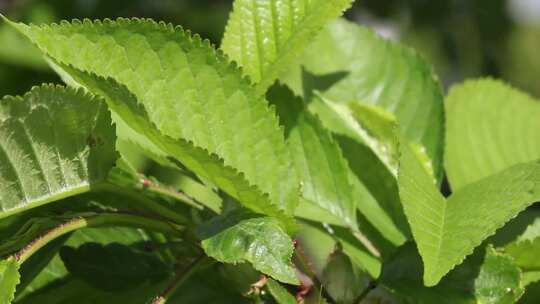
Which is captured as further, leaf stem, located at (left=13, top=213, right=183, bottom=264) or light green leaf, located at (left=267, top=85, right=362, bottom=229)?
light green leaf, located at (left=267, top=85, right=362, bottom=229)

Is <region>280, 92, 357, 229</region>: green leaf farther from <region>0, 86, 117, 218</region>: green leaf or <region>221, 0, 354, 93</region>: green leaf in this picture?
<region>0, 86, 117, 218</region>: green leaf

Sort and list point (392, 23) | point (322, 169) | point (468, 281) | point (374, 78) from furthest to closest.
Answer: point (392, 23) → point (374, 78) → point (322, 169) → point (468, 281)

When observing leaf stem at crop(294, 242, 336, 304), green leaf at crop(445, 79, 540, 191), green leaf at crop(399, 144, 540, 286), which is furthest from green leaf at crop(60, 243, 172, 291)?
green leaf at crop(445, 79, 540, 191)

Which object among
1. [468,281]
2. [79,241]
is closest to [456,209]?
[468,281]

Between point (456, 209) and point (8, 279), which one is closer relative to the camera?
point (8, 279)

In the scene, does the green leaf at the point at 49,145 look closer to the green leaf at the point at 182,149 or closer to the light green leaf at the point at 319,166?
the green leaf at the point at 182,149

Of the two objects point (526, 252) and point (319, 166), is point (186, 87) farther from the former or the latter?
point (526, 252)

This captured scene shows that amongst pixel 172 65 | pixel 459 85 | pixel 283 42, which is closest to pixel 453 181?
pixel 459 85
